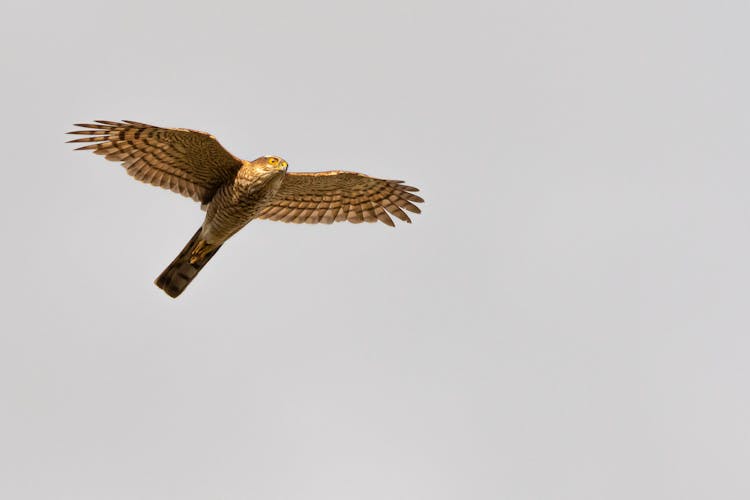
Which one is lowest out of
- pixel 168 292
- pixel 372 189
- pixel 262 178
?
pixel 168 292

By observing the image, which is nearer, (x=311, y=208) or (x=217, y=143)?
(x=217, y=143)

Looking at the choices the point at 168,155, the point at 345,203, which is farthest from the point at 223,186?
the point at 345,203

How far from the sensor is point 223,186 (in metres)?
27.0

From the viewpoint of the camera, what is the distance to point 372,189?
93.5ft

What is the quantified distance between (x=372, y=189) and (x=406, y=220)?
0.91 metres

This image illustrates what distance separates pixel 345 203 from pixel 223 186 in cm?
281

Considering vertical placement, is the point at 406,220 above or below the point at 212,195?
above

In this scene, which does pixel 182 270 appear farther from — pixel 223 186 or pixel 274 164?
pixel 274 164

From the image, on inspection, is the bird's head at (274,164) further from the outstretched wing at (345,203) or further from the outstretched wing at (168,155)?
the outstretched wing at (345,203)

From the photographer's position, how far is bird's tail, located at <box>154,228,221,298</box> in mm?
27750

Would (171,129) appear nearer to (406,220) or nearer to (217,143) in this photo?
(217,143)

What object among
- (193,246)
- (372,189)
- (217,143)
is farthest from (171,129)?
(372,189)

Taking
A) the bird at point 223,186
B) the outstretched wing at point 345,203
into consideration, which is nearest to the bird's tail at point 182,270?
the bird at point 223,186

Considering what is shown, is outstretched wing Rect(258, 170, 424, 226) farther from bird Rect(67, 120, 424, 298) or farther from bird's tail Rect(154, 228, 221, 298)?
bird's tail Rect(154, 228, 221, 298)
